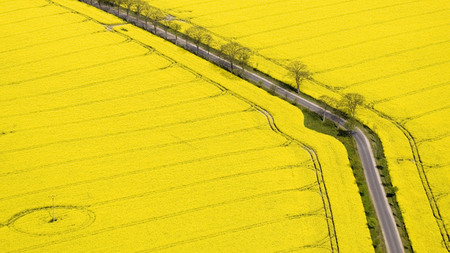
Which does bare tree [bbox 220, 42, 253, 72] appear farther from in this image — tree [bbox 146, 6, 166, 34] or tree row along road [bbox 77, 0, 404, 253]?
tree [bbox 146, 6, 166, 34]

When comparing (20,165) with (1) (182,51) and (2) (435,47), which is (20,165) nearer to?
(1) (182,51)

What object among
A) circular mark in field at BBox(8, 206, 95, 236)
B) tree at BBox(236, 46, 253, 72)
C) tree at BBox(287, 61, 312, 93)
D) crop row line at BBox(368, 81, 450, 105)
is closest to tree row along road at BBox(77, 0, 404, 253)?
tree at BBox(236, 46, 253, 72)

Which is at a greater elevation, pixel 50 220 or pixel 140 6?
pixel 140 6

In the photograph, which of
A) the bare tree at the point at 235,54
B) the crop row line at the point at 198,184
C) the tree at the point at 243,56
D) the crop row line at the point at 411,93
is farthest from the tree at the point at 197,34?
the crop row line at the point at 198,184

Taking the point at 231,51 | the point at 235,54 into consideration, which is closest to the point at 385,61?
the point at 235,54

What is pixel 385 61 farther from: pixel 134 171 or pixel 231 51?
pixel 134 171

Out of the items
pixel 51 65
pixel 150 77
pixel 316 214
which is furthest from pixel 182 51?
pixel 316 214
